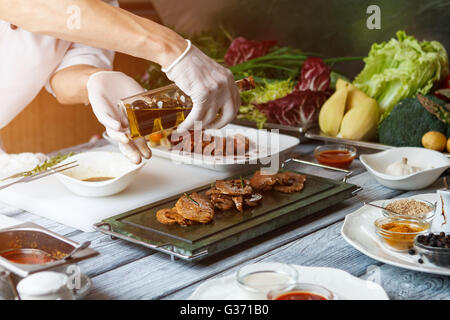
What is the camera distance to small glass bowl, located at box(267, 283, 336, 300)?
1.15 metres

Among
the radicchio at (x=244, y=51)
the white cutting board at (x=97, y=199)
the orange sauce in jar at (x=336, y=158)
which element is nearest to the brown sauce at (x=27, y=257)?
the white cutting board at (x=97, y=199)

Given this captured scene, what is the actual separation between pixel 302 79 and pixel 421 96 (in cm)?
61

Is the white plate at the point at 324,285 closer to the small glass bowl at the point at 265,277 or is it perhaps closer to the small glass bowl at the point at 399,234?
the small glass bowl at the point at 265,277

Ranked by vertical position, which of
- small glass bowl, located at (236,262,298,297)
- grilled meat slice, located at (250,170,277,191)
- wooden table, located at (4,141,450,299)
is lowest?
wooden table, located at (4,141,450,299)

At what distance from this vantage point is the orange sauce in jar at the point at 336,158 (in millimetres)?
2162

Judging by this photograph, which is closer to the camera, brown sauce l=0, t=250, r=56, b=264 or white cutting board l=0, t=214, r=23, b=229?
brown sauce l=0, t=250, r=56, b=264

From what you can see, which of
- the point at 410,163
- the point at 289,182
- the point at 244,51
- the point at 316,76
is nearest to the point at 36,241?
the point at 289,182

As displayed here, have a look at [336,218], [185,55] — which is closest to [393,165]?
[336,218]

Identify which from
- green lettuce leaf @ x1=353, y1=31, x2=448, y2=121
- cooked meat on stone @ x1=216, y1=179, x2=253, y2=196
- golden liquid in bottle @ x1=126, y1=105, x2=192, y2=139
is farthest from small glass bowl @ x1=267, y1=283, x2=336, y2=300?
green lettuce leaf @ x1=353, y1=31, x2=448, y2=121

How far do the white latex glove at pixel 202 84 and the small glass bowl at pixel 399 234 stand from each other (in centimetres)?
53

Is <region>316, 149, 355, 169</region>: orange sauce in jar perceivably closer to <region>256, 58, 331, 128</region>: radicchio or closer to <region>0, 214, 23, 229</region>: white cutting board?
<region>256, 58, 331, 128</region>: radicchio

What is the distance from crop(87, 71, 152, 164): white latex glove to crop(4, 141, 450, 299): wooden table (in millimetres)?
295

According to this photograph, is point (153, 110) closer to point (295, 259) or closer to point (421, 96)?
point (295, 259)
